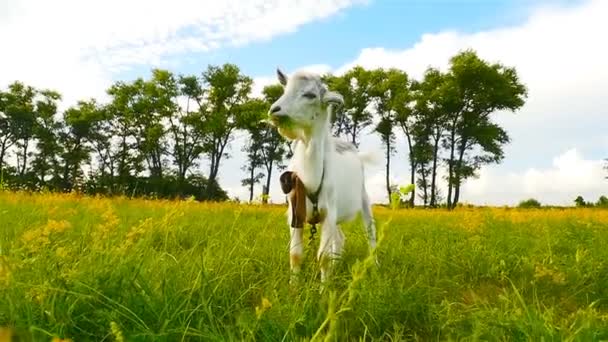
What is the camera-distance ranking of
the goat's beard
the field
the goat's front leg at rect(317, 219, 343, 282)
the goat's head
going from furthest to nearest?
1. the goat's beard
2. the goat's head
3. the goat's front leg at rect(317, 219, 343, 282)
4. the field

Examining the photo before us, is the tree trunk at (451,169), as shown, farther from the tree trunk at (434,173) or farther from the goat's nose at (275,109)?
the goat's nose at (275,109)

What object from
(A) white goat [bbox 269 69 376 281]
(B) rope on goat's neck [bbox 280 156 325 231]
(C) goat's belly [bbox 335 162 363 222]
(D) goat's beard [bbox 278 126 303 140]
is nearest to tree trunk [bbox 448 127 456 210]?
(C) goat's belly [bbox 335 162 363 222]

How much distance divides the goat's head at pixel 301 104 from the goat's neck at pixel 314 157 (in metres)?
0.05

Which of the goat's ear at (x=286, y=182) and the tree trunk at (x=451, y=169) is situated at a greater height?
the tree trunk at (x=451, y=169)

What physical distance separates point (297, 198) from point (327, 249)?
489 millimetres

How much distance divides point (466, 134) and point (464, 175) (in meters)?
3.64

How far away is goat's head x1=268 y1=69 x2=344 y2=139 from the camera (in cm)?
429

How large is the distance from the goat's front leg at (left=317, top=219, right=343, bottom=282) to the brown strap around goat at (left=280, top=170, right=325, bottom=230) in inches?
4.7

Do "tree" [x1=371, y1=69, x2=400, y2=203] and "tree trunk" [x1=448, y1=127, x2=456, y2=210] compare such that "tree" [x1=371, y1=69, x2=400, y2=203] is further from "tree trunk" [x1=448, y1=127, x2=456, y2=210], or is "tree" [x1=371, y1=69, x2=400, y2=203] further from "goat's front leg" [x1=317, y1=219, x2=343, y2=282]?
"goat's front leg" [x1=317, y1=219, x2=343, y2=282]

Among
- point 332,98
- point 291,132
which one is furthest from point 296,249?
point 332,98

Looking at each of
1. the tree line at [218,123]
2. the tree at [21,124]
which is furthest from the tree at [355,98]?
the tree at [21,124]

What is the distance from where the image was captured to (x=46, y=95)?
2313 inches

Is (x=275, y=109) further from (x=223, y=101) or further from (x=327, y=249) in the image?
Answer: (x=223, y=101)

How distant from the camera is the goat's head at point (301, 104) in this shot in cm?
429
